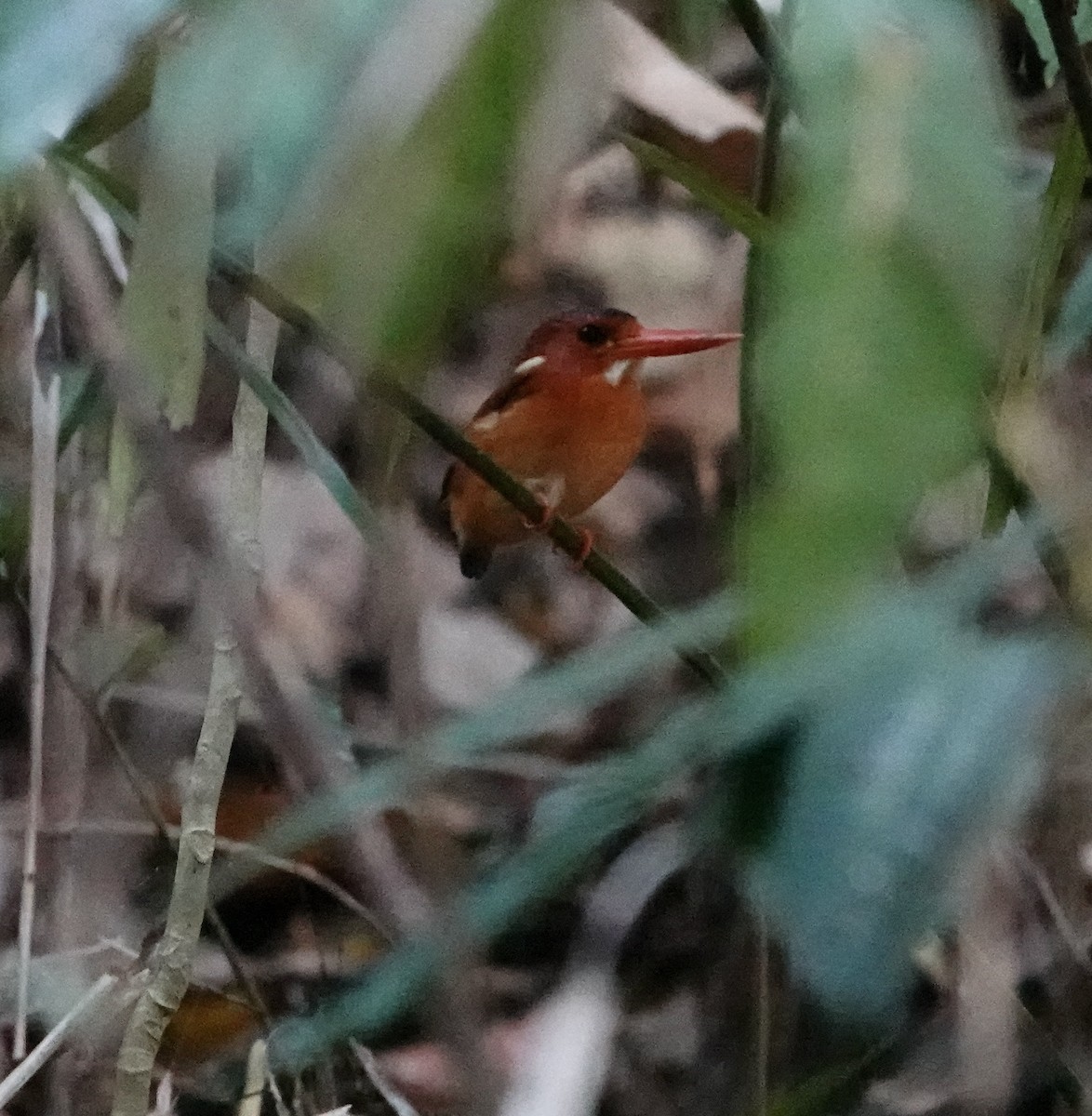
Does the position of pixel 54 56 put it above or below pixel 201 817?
above

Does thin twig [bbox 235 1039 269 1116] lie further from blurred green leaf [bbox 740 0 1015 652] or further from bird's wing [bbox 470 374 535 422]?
blurred green leaf [bbox 740 0 1015 652]

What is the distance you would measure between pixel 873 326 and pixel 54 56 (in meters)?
0.16

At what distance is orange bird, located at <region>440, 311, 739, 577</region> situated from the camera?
1581mm

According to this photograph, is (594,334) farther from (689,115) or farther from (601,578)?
(601,578)

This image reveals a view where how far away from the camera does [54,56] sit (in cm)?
30

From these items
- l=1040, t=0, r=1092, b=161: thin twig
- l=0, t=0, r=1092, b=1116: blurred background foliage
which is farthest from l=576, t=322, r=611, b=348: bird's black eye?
l=1040, t=0, r=1092, b=161: thin twig

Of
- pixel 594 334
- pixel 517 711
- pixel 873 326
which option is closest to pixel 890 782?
pixel 873 326

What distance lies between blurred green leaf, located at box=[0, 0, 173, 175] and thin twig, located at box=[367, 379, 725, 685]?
0.22 m

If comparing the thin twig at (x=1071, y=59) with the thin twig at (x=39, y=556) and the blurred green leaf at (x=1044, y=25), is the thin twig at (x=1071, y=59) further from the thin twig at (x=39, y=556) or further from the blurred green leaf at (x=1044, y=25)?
the thin twig at (x=39, y=556)

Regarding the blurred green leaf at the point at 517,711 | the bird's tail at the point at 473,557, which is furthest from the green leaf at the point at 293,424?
the bird's tail at the point at 473,557

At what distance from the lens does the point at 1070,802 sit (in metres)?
0.87

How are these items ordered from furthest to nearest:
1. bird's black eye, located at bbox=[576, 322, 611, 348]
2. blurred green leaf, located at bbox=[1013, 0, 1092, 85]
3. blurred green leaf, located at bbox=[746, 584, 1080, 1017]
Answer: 1. bird's black eye, located at bbox=[576, 322, 611, 348]
2. blurred green leaf, located at bbox=[1013, 0, 1092, 85]
3. blurred green leaf, located at bbox=[746, 584, 1080, 1017]

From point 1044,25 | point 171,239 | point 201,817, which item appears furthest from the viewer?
point 201,817

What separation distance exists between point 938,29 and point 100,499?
133cm
